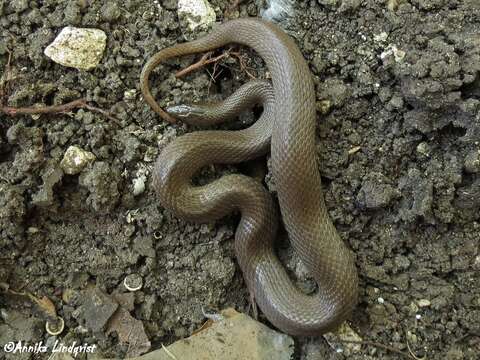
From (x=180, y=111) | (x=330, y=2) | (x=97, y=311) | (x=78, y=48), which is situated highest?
(x=330, y=2)

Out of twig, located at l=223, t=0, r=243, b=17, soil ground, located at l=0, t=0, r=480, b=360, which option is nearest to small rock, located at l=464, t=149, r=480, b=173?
soil ground, located at l=0, t=0, r=480, b=360

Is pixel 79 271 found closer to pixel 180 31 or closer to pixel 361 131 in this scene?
pixel 180 31

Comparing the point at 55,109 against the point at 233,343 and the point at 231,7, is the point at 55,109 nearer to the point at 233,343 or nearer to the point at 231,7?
the point at 231,7

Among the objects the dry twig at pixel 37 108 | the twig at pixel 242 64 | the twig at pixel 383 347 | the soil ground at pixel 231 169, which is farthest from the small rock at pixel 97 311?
the twig at pixel 242 64

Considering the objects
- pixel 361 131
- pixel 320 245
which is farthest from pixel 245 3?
pixel 320 245

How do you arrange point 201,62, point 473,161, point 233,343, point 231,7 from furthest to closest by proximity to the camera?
point 231,7, point 201,62, point 233,343, point 473,161

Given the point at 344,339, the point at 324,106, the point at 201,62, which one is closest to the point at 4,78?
the point at 201,62

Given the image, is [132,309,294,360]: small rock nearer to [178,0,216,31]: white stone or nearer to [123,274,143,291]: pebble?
[123,274,143,291]: pebble
